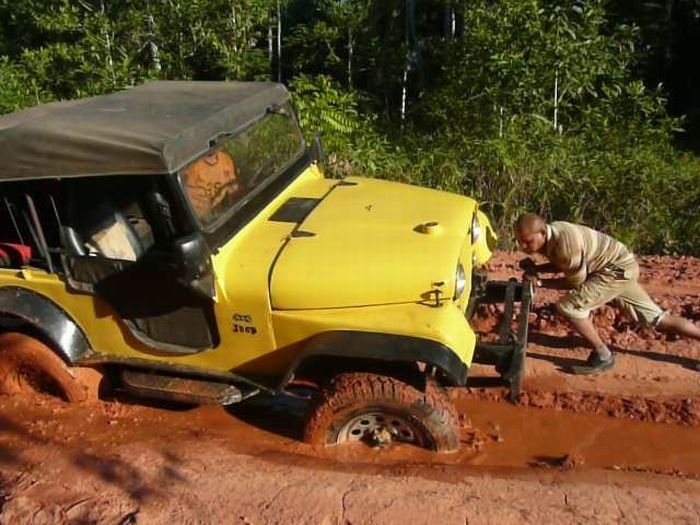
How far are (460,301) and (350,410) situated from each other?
31.6 inches

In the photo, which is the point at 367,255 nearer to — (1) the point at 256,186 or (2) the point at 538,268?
(1) the point at 256,186

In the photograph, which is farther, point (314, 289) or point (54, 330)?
point (54, 330)

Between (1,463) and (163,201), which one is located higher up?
(163,201)

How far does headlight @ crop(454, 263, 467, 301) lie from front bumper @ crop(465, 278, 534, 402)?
382 mm

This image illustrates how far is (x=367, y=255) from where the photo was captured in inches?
150

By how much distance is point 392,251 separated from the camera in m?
3.82

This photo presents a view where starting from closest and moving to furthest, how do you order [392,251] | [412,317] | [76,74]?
[412,317] < [392,251] < [76,74]

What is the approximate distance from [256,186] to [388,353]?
54.0 inches

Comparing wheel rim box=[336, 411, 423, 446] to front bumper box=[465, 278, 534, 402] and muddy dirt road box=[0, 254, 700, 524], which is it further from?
front bumper box=[465, 278, 534, 402]

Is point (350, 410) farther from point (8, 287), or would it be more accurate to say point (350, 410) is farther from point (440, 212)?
point (8, 287)

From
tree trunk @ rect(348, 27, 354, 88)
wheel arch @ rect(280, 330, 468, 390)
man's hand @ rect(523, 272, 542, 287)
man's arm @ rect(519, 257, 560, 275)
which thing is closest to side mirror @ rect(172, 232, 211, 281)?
wheel arch @ rect(280, 330, 468, 390)

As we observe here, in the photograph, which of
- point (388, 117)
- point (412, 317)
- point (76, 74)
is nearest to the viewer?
point (412, 317)

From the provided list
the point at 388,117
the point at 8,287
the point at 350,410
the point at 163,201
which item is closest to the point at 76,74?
the point at 388,117

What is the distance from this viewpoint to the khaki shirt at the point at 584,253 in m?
4.43
